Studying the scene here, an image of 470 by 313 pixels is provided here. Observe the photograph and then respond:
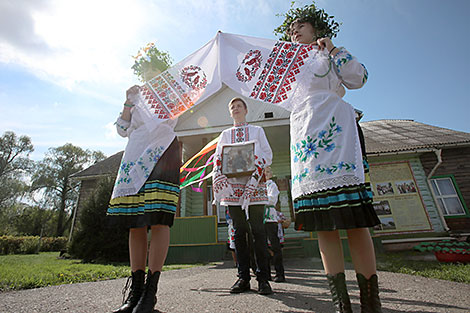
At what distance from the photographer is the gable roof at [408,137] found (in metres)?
9.67

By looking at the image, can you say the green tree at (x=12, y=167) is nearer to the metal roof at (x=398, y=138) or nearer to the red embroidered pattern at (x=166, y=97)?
the metal roof at (x=398, y=138)

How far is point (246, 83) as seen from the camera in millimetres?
2100

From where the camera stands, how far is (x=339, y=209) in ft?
4.64

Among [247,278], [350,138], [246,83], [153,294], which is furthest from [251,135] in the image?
[153,294]

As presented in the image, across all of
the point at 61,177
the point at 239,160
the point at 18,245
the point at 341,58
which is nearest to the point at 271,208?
the point at 239,160

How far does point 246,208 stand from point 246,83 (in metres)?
1.24

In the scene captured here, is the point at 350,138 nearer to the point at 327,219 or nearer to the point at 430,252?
the point at 327,219

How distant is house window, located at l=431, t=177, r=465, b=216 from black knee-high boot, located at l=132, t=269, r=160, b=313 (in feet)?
39.0

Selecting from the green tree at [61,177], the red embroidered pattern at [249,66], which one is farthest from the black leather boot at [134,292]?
the green tree at [61,177]

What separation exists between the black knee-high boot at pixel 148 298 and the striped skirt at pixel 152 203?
1.34 feet

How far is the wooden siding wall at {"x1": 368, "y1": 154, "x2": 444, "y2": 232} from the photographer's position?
358 inches

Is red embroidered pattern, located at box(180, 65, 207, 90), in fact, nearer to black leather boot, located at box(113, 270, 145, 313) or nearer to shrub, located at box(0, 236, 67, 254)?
black leather boot, located at box(113, 270, 145, 313)

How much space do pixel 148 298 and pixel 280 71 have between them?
6.63ft

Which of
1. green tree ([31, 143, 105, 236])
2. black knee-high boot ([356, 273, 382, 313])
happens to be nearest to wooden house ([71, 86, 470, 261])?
black knee-high boot ([356, 273, 382, 313])
